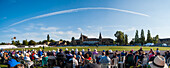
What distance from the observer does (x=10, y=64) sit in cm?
664

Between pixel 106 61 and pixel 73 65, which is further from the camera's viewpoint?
pixel 73 65

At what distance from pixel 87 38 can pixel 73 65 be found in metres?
157

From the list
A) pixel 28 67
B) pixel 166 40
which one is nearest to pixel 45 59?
pixel 28 67

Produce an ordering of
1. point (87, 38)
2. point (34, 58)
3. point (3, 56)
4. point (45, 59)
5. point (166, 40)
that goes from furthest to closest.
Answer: point (87, 38) → point (166, 40) → point (3, 56) → point (34, 58) → point (45, 59)

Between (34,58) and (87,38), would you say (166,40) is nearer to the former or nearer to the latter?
(87,38)

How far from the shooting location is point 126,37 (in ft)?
374

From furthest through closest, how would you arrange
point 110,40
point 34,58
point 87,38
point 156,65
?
point 87,38, point 110,40, point 34,58, point 156,65

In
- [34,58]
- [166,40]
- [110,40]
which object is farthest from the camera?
[110,40]

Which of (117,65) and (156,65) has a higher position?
(156,65)

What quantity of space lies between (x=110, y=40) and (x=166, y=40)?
172 feet

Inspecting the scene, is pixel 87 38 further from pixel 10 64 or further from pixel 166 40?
pixel 10 64

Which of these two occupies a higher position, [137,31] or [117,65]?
[137,31]

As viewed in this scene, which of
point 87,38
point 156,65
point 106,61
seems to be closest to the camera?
point 156,65

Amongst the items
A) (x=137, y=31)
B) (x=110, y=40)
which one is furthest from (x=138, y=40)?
(x=110, y=40)
